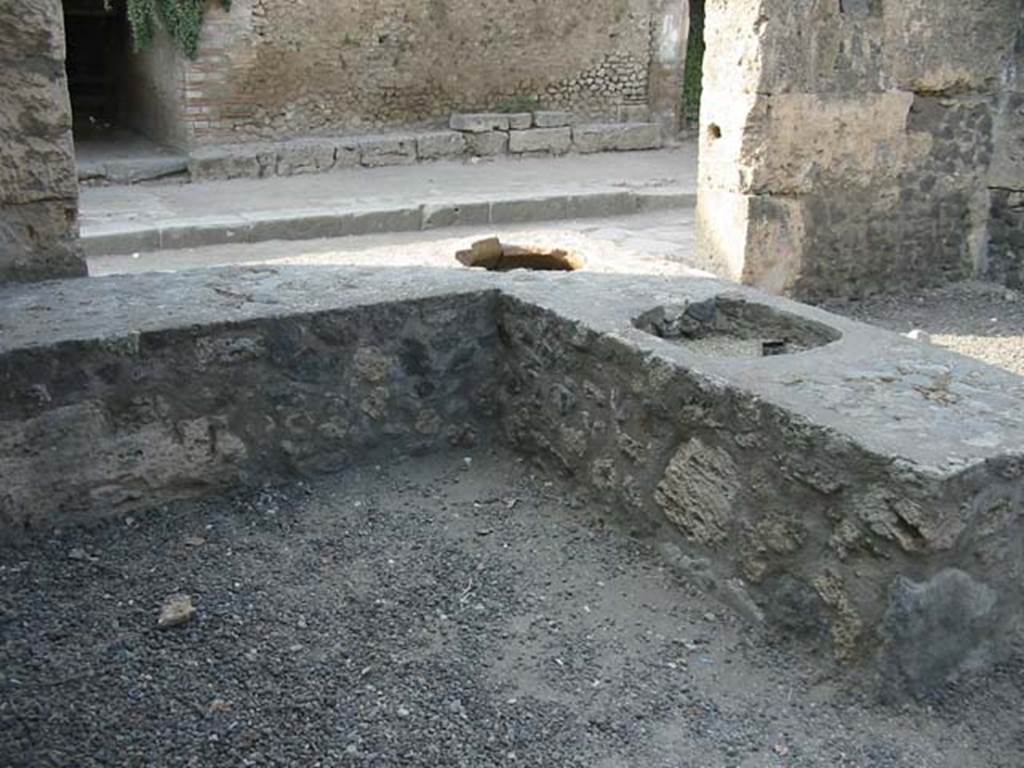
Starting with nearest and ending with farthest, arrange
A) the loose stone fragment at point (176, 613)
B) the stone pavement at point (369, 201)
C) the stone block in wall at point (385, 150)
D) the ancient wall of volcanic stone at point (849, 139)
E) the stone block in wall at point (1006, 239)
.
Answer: the loose stone fragment at point (176, 613), the ancient wall of volcanic stone at point (849, 139), the stone block in wall at point (1006, 239), the stone pavement at point (369, 201), the stone block in wall at point (385, 150)

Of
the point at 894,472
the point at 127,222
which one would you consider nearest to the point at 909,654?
the point at 894,472

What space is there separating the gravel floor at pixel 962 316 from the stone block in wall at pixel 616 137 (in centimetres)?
671

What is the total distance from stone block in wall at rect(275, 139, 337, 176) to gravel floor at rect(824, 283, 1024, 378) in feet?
21.1

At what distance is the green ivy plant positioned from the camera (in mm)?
10695

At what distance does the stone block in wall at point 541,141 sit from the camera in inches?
496

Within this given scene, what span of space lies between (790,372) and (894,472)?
2.19 feet

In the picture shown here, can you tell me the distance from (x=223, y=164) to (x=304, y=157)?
2.71ft

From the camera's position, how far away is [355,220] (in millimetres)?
9000

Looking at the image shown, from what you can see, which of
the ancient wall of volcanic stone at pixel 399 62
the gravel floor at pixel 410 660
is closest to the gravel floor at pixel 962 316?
the gravel floor at pixel 410 660

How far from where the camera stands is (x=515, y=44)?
41.8ft

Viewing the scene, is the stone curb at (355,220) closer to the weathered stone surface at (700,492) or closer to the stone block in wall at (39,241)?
the stone block in wall at (39,241)

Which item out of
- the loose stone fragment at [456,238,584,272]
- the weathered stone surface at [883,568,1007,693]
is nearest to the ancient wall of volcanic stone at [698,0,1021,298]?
the loose stone fragment at [456,238,584,272]

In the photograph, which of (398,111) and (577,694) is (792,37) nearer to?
(577,694)

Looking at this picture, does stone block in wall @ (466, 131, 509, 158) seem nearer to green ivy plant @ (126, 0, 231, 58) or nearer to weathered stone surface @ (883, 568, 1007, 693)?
green ivy plant @ (126, 0, 231, 58)
